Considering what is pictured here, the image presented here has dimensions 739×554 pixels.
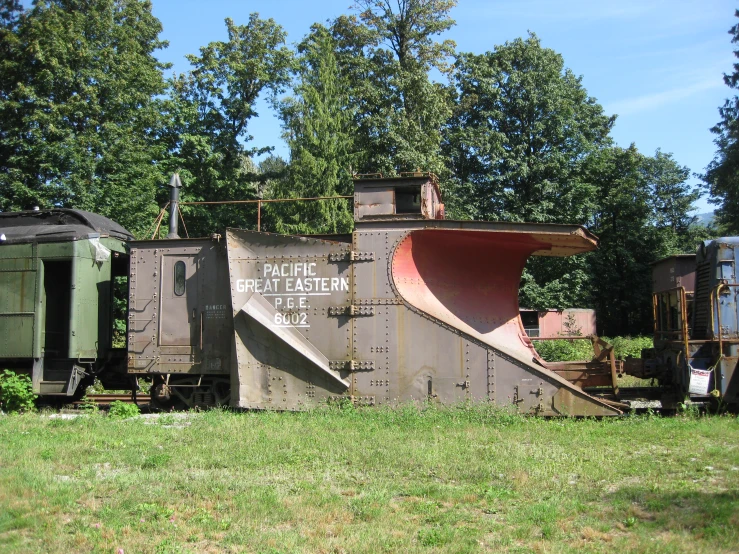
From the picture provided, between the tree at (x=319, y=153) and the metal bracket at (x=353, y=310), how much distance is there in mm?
14248

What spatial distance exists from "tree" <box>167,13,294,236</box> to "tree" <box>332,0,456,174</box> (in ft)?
12.1

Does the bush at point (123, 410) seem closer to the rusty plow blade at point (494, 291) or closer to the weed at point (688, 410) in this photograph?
the rusty plow blade at point (494, 291)

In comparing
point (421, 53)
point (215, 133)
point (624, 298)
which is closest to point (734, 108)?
point (624, 298)

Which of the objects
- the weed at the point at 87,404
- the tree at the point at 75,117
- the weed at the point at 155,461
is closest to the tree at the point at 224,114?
the tree at the point at 75,117

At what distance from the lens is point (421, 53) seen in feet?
105

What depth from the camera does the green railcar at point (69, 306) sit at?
1290 cm

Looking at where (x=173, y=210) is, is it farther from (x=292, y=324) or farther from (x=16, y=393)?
(x=16, y=393)

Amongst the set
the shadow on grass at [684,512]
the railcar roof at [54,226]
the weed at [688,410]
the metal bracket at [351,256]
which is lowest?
the shadow on grass at [684,512]

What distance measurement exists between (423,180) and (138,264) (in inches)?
222

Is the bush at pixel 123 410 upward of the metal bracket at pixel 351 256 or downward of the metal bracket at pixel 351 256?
downward

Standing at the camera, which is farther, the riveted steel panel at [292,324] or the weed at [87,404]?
the weed at [87,404]

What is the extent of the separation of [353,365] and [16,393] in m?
6.53

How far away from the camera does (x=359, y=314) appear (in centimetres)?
1134

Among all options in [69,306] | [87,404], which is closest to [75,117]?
[69,306]
